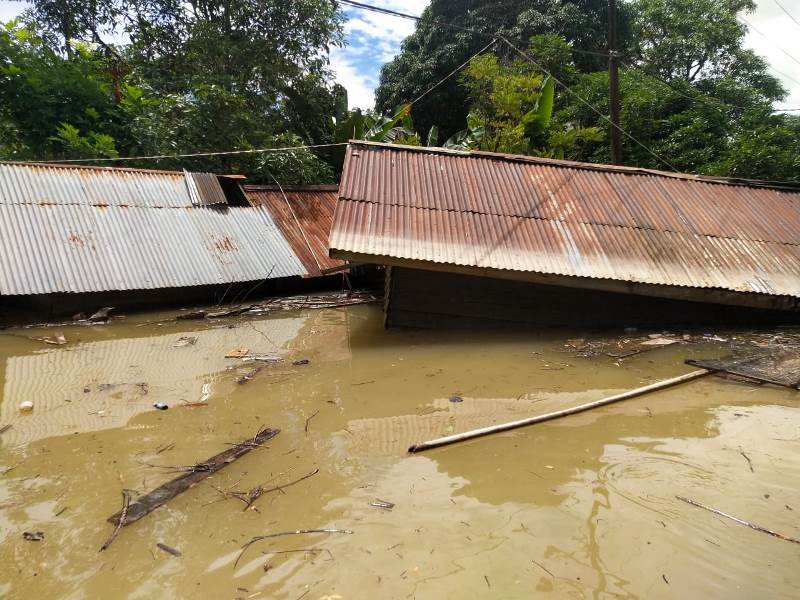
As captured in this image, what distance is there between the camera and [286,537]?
2734mm

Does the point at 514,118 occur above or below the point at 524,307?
above

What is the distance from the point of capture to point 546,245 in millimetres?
7012

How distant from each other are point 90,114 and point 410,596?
15.9 metres

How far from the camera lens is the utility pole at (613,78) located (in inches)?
487

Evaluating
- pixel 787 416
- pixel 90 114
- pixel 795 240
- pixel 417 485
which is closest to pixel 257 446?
pixel 417 485

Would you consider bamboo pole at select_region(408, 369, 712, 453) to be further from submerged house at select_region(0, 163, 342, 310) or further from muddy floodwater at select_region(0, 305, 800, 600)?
submerged house at select_region(0, 163, 342, 310)

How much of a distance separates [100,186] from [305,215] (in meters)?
4.18

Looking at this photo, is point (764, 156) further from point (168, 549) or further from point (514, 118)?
point (168, 549)

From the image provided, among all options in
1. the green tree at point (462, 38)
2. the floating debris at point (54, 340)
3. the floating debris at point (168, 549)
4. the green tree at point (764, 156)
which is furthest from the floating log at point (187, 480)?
the green tree at point (462, 38)

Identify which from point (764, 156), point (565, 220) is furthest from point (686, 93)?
point (565, 220)

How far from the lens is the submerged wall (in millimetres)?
7145

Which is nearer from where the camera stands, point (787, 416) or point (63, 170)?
point (787, 416)

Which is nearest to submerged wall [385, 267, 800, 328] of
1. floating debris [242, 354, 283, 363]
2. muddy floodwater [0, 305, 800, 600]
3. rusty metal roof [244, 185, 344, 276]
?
muddy floodwater [0, 305, 800, 600]

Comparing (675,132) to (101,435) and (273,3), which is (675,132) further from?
(101,435)
